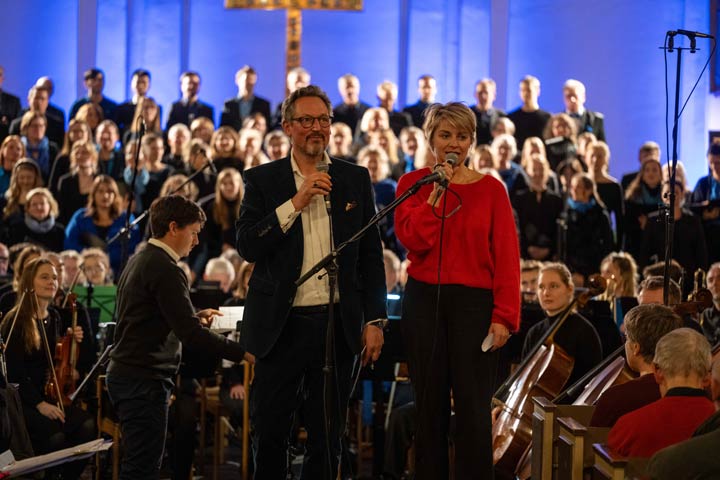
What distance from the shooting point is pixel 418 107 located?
11992 millimetres

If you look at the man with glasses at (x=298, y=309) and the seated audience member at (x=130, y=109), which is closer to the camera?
the man with glasses at (x=298, y=309)

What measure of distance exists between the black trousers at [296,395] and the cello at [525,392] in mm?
1231

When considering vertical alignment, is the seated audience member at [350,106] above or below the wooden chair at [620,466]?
above

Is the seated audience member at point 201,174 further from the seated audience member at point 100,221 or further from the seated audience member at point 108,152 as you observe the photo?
the seated audience member at point 108,152

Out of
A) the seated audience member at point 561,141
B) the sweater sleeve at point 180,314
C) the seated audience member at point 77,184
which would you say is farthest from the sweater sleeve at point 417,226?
the seated audience member at point 561,141

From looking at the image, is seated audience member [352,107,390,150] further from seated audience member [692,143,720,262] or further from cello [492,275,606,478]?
cello [492,275,606,478]

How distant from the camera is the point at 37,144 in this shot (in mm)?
10727

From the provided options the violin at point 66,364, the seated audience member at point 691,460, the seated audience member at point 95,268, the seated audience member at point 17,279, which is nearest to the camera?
the seated audience member at point 691,460

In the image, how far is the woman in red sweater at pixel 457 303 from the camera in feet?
12.5

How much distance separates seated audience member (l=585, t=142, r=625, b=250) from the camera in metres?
9.54

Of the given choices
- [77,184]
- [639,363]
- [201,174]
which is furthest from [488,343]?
[77,184]

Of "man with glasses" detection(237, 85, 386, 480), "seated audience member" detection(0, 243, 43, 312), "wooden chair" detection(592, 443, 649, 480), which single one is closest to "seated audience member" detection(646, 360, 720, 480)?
"wooden chair" detection(592, 443, 649, 480)

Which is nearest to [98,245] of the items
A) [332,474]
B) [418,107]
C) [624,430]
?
[418,107]

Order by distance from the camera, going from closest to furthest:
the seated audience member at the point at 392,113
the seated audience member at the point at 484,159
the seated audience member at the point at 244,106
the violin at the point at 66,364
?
the violin at the point at 66,364 < the seated audience member at the point at 484,159 < the seated audience member at the point at 392,113 < the seated audience member at the point at 244,106
